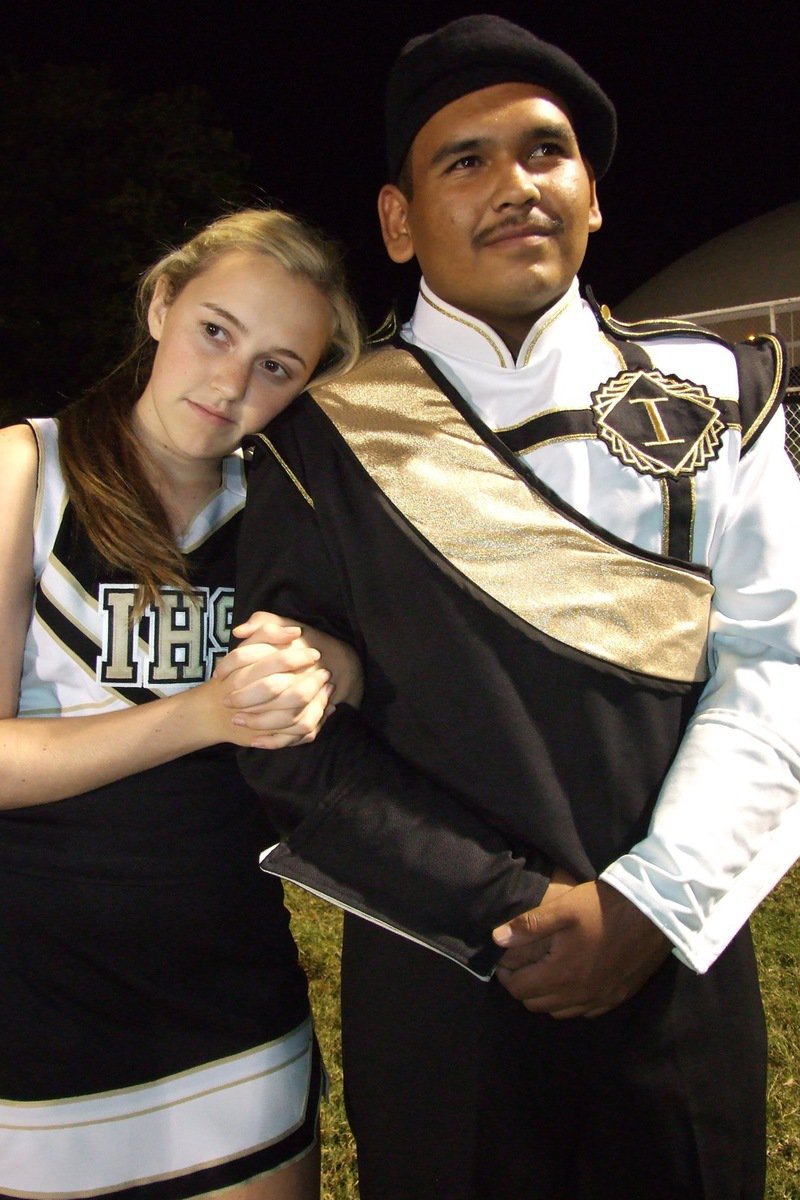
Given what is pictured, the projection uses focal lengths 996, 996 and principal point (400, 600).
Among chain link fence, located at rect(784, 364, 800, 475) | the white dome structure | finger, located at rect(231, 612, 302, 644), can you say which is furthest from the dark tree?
the white dome structure

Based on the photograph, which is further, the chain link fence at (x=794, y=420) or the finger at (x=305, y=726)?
the chain link fence at (x=794, y=420)

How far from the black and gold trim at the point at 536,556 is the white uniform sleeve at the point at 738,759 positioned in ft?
0.16

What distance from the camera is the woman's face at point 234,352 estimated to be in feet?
4.50

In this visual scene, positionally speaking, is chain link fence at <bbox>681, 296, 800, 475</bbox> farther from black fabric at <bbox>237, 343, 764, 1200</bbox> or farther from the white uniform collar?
black fabric at <bbox>237, 343, 764, 1200</bbox>

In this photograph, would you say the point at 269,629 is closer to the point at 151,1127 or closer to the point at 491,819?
the point at 491,819

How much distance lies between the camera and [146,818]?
4.33 ft

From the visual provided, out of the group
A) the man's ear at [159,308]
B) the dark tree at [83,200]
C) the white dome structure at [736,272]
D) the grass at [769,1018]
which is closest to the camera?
the man's ear at [159,308]

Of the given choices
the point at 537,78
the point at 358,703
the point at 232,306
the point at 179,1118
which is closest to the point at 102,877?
the point at 179,1118

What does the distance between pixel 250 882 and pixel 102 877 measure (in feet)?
0.67

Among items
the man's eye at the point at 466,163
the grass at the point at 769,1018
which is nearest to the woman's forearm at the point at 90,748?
the man's eye at the point at 466,163

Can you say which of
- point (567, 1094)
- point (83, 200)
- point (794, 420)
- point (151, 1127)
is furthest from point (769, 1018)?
point (83, 200)

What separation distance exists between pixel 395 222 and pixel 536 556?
0.52 meters

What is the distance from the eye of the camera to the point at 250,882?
4.57 ft

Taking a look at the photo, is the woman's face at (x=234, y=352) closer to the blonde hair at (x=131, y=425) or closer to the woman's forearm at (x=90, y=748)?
the blonde hair at (x=131, y=425)
